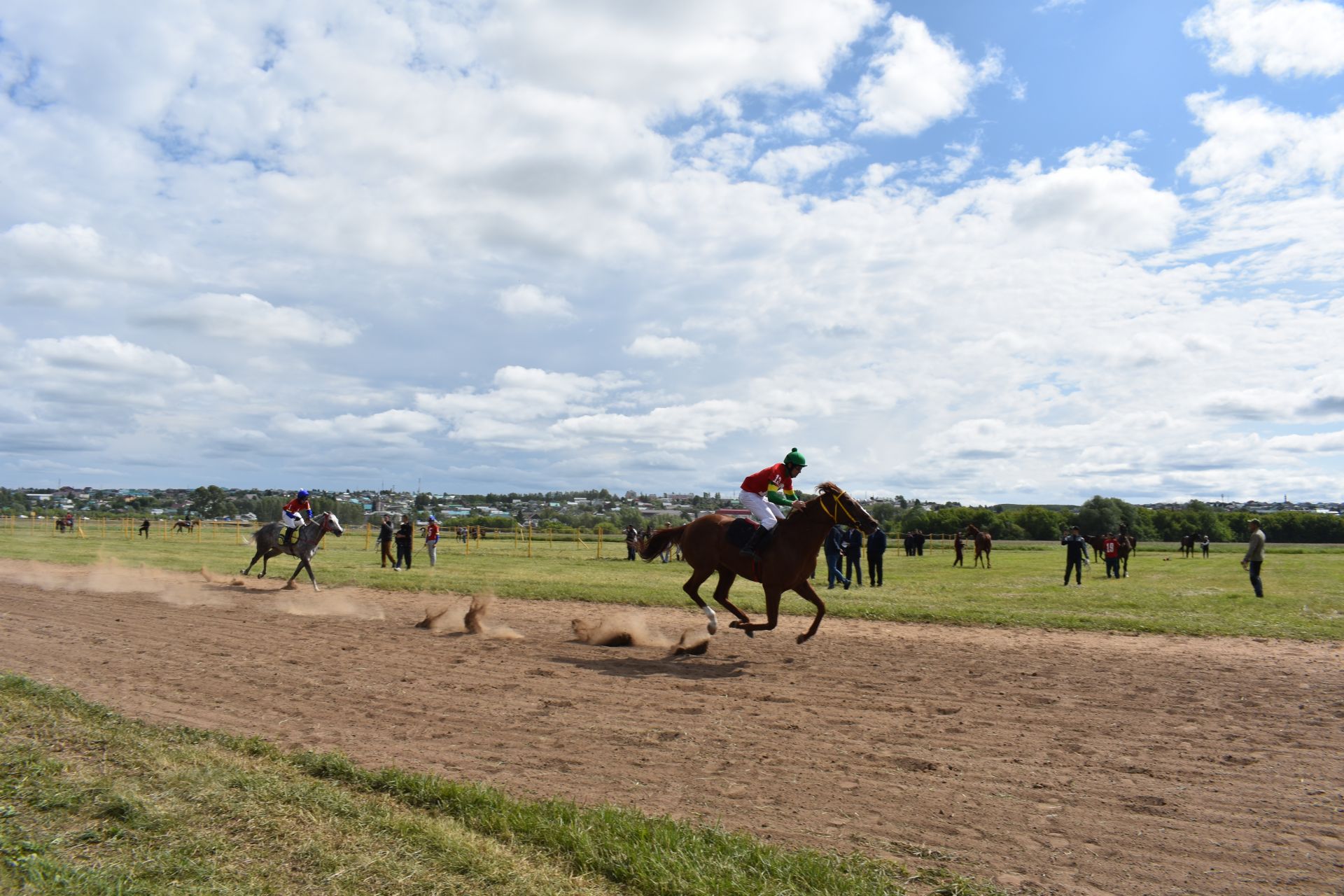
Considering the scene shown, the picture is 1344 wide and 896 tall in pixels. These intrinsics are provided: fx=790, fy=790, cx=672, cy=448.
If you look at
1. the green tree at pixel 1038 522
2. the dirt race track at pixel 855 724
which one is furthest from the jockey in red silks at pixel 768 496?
the green tree at pixel 1038 522

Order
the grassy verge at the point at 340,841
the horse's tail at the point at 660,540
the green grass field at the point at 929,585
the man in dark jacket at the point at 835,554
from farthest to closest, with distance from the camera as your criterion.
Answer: the man in dark jacket at the point at 835,554, the green grass field at the point at 929,585, the horse's tail at the point at 660,540, the grassy verge at the point at 340,841

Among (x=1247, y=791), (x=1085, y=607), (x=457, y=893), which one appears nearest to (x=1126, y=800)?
(x=1247, y=791)

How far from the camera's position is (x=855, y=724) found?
26.6 feet

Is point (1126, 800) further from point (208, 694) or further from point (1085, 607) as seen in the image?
point (1085, 607)

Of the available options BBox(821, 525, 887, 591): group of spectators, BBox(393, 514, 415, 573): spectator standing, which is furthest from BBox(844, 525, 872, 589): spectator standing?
BBox(393, 514, 415, 573): spectator standing

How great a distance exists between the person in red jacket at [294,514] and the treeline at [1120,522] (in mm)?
79233

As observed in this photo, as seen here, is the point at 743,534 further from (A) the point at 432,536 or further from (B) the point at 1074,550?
(A) the point at 432,536

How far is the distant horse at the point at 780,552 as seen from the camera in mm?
11602

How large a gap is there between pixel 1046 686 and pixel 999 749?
3.11 metres

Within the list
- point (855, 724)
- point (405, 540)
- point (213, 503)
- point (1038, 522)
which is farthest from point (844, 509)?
point (213, 503)

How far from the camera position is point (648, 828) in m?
5.25

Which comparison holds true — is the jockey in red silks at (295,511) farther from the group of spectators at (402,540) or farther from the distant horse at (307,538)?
the group of spectators at (402,540)

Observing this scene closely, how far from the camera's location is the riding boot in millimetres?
12219

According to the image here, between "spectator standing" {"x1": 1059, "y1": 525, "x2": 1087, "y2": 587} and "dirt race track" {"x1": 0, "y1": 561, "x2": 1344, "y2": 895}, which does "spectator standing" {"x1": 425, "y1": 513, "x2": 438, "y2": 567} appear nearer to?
"dirt race track" {"x1": 0, "y1": 561, "x2": 1344, "y2": 895}
